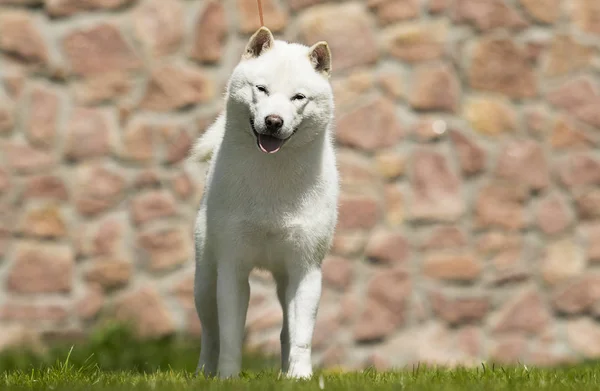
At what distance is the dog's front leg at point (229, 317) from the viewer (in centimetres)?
315

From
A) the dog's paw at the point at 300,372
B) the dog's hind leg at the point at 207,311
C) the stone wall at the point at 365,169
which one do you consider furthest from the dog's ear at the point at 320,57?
the stone wall at the point at 365,169

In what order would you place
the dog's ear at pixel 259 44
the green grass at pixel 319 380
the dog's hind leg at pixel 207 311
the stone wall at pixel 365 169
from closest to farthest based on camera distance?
the green grass at pixel 319 380
the dog's ear at pixel 259 44
the dog's hind leg at pixel 207 311
the stone wall at pixel 365 169

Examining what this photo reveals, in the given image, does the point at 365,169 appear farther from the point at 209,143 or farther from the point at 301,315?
the point at 301,315

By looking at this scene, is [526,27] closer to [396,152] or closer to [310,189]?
[396,152]

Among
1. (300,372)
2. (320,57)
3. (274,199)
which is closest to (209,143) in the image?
(274,199)

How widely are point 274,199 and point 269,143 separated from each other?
27 centimetres

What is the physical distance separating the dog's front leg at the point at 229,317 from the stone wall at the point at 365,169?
6.61 feet

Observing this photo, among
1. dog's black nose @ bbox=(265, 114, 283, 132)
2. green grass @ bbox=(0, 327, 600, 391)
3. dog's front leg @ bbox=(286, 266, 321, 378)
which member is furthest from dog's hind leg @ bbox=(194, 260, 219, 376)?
dog's black nose @ bbox=(265, 114, 283, 132)

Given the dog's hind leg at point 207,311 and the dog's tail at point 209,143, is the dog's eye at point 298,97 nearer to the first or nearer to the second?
the dog's tail at point 209,143

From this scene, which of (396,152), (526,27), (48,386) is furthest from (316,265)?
(526,27)

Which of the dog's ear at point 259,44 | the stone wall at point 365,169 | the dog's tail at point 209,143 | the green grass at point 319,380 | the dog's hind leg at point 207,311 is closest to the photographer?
the green grass at point 319,380

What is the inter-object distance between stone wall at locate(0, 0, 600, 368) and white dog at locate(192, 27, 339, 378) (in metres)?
2.02

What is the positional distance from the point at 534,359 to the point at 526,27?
6.75 feet

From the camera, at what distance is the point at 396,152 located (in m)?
5.47
